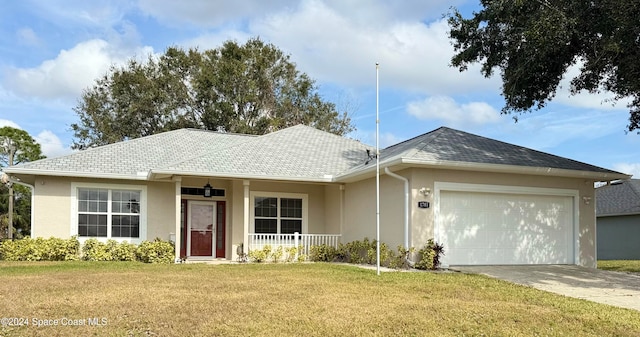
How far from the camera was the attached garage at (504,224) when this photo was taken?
43.4ft

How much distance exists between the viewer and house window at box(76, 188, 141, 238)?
1577 centimetres

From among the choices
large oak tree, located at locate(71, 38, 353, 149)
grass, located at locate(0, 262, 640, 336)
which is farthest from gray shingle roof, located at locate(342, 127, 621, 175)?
large oak tree, located at locate(71, 38, 353, 149)

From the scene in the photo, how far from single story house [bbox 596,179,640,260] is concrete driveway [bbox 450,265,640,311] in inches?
593

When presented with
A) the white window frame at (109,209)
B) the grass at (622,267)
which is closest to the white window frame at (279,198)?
the white window frame at (109,209)

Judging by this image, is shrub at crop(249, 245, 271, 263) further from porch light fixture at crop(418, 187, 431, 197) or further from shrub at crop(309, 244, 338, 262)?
porch light fixture at crop(418, 187, 431, 197)

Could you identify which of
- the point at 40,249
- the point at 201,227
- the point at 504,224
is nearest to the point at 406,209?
the point at 504,224

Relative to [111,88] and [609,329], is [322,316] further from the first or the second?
[111,88]

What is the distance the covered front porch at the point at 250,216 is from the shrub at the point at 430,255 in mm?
4257

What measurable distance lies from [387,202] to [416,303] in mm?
6677

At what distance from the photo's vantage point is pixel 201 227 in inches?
666

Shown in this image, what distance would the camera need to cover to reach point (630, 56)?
36.6 ft

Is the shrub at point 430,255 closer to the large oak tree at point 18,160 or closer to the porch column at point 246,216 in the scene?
the porch column at point 246,216

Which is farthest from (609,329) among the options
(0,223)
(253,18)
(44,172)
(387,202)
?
(0,223)

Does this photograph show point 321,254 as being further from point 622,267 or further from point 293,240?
point 622,267
